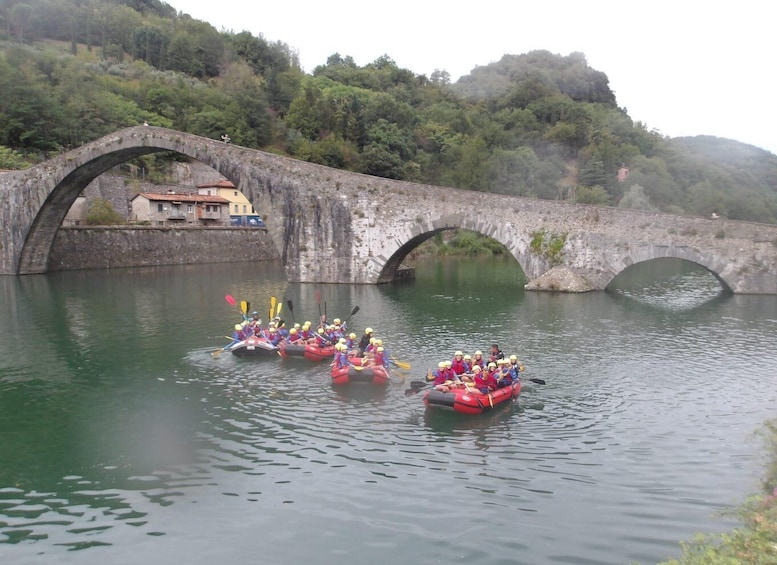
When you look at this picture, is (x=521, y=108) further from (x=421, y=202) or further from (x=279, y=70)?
(x=421, y=202)

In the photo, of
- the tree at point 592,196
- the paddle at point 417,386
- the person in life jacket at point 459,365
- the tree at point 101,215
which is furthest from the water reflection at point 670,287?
the tree at point 101,215

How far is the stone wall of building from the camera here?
5269 centimetres

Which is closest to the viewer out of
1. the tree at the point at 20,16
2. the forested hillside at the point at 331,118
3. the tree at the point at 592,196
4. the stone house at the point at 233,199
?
the forested hillside at the point at 331,118

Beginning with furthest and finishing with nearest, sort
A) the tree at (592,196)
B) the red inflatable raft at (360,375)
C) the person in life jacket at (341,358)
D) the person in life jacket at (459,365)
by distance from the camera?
the tree at (592,196), the person in life jacket at (341,358), the red inflatable raft at (360,375), the person in life jacket at (459,365)

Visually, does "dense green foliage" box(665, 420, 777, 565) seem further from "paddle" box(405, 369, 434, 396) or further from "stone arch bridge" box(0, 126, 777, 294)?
"stone arch bridge" box(0, 126, 777, 294)

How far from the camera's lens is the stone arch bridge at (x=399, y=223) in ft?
112

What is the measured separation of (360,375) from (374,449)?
4512 millimetres

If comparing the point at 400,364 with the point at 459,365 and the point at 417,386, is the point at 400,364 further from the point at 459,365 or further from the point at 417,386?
the point at 459,365

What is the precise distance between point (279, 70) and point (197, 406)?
101m

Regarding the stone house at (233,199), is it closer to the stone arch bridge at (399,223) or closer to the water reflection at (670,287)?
the stone arch bridge at (399,223)

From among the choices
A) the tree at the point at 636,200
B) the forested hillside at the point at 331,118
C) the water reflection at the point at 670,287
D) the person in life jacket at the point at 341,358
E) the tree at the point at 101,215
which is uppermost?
the forested hillside at the point at 331,118

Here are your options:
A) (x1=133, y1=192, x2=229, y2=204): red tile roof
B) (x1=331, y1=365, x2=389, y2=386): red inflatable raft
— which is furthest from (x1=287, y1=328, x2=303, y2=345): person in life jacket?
(x1=133, y1=192, x2=229, y2=204): red tile roof

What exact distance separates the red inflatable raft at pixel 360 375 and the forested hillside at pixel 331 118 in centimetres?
4987

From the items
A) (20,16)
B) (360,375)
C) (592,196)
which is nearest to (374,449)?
(360,375)
